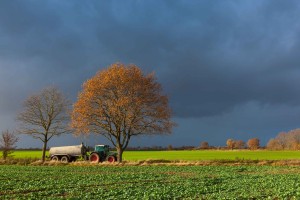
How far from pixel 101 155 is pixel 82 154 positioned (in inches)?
135

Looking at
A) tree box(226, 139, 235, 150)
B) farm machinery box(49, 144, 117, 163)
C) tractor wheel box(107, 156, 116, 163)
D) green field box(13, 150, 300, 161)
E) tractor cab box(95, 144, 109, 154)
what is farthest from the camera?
tree box(226, 139, 235, 150)

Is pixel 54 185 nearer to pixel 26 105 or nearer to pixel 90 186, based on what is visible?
pixel 90 186

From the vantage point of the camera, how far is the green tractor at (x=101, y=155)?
204ft

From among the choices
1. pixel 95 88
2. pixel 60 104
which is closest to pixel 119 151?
pixel 95 88

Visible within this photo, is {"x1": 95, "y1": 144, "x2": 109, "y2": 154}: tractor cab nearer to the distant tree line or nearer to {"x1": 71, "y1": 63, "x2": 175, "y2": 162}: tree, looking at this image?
{"x1": 71, "y1": 63, "x2": 175, "y2": 162}: tree

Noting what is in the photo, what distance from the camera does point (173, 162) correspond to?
64.2 meters

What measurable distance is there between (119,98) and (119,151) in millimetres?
9495

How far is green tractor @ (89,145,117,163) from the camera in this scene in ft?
204

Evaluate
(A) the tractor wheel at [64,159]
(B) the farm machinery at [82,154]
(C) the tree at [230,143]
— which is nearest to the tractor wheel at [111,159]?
(B) the farm machinery at [82,154]

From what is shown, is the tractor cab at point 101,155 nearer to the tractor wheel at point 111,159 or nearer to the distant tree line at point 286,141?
the tractor wheel at point 111,159

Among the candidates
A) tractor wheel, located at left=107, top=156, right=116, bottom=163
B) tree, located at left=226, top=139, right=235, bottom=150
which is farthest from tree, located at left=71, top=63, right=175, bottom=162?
tree, located at left=226, top=139, right=235, bottom=150

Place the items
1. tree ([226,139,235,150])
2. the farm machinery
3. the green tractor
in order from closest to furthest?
the green tractor
the farm machinery
tree ([226,139,235,150])

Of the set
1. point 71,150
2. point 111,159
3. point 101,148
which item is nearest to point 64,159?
point 71,150

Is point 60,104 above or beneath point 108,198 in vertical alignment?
above
